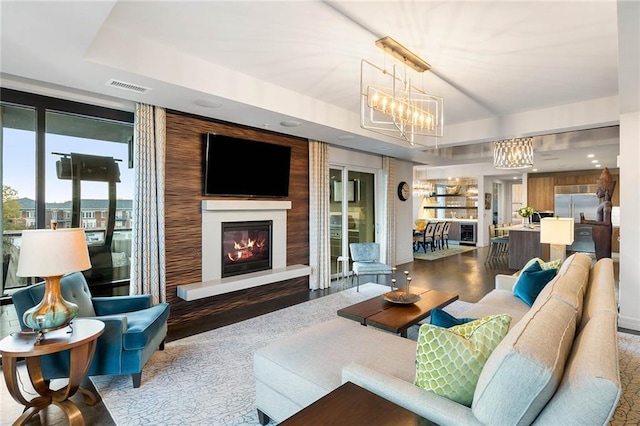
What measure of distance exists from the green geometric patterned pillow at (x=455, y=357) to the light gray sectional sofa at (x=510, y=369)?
0.06 metres

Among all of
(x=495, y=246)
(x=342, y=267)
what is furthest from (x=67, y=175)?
(x=495, y=246)

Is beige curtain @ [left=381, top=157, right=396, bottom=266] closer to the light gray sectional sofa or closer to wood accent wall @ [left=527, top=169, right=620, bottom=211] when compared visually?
the light gray sectional sofa

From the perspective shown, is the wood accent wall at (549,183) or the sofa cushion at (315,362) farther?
the wood accent wall at (549,183)

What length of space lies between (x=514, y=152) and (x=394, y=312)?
4.62 m

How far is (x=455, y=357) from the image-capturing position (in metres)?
1.47

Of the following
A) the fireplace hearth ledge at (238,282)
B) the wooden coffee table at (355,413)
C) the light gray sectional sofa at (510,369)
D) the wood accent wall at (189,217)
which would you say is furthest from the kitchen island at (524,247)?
the wooden coffee table at (355,413)

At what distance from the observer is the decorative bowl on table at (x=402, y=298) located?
3.47 meters

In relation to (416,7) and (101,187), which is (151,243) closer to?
(101,187)

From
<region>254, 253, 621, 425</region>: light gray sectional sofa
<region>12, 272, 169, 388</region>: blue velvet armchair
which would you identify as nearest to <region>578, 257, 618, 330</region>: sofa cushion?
<region>254, 253, 621, 425</region>: light gray sectional sofa

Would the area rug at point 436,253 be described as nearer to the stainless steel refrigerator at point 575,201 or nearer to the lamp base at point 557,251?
the stainless steel refrigerator at point 575,201

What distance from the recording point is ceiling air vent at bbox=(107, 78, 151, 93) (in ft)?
10.3

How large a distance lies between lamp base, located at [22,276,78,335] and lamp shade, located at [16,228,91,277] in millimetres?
150

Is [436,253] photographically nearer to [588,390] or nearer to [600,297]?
[600,297]

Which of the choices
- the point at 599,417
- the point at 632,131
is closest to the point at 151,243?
the point at 599,417
